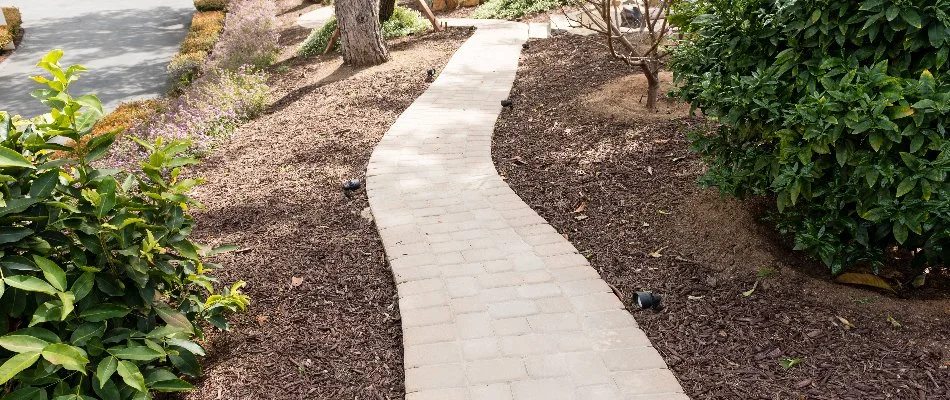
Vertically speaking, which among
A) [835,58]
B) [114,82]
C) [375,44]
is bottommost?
[114,82]

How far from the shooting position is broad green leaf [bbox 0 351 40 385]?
7.65 ft

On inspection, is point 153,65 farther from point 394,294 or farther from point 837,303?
point 837,303

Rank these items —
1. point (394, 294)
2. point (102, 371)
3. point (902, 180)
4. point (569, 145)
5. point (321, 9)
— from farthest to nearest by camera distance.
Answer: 1. point (321, 9)
2. point (569, 145)
3. point (394, 294)
4. point (902, 180)
5. point (102, 371)

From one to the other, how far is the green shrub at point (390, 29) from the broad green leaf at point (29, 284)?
10.2 meters

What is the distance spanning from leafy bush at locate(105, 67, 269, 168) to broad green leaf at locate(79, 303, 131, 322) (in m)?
4.37

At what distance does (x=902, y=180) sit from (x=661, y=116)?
11.7 feet

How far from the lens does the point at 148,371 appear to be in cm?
310

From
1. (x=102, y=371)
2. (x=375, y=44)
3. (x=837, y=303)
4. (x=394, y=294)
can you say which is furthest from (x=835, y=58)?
(x=375, y=44)

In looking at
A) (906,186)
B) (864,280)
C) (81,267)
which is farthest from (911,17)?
(81,267)

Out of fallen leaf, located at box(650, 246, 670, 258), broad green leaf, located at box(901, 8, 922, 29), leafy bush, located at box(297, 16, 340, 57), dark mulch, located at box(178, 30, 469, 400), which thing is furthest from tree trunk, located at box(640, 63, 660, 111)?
leafy bush, located at box(297, 16, 340, 57)

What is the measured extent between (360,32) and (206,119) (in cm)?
327

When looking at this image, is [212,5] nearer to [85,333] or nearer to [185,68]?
[185,68]

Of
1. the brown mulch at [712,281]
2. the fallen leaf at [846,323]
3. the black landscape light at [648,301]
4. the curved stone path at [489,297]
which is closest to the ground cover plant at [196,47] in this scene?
the curved stone path at [489,297]

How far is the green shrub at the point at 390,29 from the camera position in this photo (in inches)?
496
